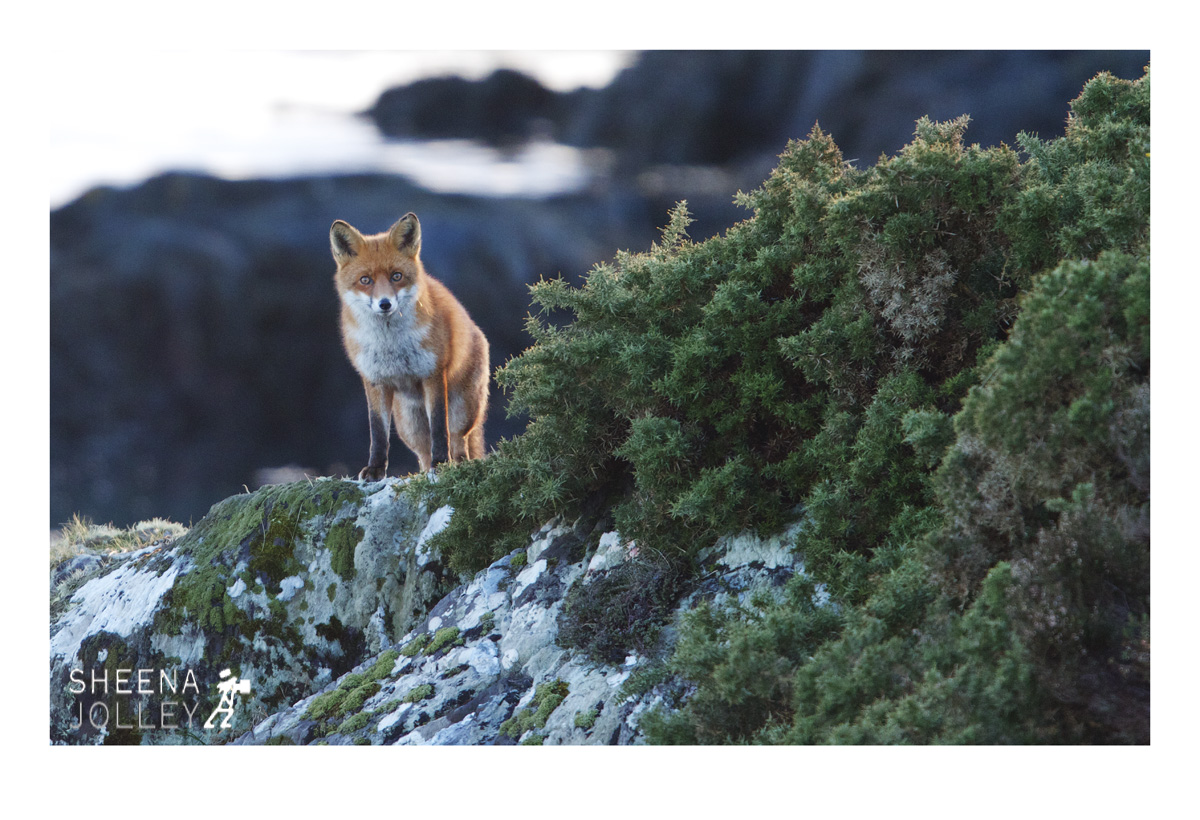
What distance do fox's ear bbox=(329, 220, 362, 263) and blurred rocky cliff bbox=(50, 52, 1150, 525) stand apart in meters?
0.94

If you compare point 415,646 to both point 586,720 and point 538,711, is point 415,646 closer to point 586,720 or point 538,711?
point 538,711

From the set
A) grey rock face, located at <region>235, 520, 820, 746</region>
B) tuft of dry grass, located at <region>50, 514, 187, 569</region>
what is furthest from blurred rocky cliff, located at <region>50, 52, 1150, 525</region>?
grey rock face, located at <region>235, 520, 820, 746</region>

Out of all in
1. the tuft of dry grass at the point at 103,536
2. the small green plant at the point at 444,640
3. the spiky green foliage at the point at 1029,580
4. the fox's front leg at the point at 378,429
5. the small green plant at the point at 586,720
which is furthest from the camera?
the tuft of dry grass at the point at 103,536

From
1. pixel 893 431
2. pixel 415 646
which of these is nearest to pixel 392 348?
pixel 415 646

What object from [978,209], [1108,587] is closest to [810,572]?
[1108,587]

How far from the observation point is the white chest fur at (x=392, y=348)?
5.96 metres

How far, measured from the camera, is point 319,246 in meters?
12.5

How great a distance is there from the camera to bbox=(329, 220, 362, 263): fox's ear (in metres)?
5.73

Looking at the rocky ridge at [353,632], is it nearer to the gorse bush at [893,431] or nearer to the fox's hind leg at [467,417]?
the gorse bush at [893,431]

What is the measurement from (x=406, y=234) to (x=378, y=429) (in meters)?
1.28

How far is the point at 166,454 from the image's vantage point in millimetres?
13727

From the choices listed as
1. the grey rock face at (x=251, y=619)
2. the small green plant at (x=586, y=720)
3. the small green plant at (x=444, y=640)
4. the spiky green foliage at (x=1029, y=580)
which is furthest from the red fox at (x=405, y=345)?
the spiky green foliage at (x=1029, y=580)

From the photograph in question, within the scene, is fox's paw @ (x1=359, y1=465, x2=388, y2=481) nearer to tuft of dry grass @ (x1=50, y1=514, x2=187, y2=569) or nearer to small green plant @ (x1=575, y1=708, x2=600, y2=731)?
tuft of dry grass @ (x1=50, y1=514, x2=187, y2=569)

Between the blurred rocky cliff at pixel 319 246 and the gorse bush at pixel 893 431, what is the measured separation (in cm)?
151
